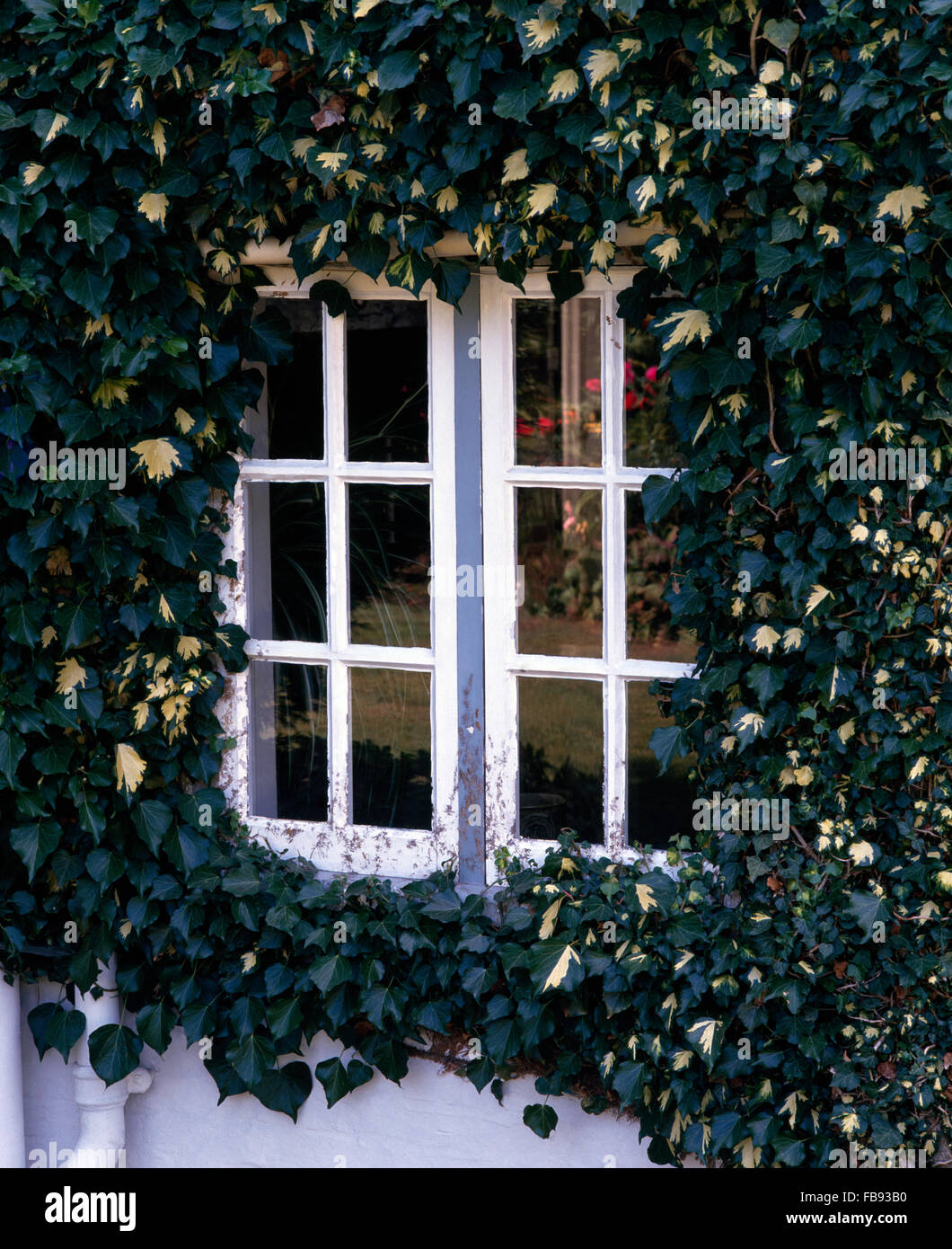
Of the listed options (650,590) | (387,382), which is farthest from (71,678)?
(650,590)

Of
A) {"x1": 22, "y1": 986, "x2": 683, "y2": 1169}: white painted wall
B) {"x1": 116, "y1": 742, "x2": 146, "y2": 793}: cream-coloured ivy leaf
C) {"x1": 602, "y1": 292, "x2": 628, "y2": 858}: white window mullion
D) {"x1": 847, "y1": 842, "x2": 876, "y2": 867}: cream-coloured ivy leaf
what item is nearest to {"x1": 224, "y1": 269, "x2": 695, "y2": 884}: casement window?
{"x1": 602, "y1": 292, "x2": 628, "y2": 858}: white window mullion

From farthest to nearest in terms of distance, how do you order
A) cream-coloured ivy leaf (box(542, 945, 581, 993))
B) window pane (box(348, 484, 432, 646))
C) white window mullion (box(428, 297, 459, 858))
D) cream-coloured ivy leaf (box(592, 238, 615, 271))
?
window pane (box(348, 484, 432, 646))
white window mullion (box(428, 297, 459, 858))
cream-coloured ivy leaf (box(542, 945, 581, 993))
cream-coloured ivy leaf (box(592, 238, 615, 271))

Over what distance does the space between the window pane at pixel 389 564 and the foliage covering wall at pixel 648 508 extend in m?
0.38

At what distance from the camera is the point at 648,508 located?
320cm

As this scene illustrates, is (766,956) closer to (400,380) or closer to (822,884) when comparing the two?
(822,884)

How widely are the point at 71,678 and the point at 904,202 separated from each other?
7.71 feet

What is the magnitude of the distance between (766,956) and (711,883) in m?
0.23

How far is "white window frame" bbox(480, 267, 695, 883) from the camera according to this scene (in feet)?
11.0

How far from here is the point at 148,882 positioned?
3.68 metres

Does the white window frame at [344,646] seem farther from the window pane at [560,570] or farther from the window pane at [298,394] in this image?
the window pane at [560,570]

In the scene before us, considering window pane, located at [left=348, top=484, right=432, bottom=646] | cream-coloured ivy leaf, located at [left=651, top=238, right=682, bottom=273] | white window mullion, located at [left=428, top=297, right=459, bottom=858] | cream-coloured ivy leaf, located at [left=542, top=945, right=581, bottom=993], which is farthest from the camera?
window pane, located at [left=348, top=484, right=432, bottom=646]

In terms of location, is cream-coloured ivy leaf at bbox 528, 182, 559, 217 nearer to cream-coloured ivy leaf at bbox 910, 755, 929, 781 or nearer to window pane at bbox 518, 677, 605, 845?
window pane at bbox 518, 677, 605, 845

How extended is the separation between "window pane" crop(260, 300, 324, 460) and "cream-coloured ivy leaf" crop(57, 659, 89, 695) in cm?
75
